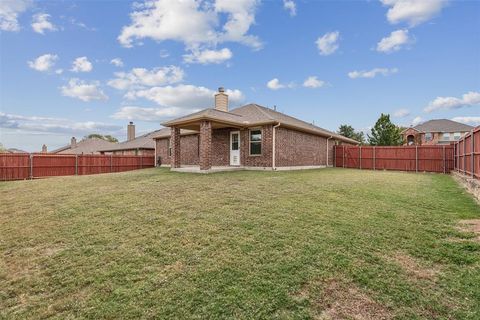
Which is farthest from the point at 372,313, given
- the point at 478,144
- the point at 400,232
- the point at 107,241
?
the point at 478,144

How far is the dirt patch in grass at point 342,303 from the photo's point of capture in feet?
7.86

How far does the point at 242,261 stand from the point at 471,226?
4.13m

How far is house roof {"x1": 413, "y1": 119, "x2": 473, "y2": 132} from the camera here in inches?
1660

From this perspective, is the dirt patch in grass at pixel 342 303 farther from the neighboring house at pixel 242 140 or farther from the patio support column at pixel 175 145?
the patio support column at pixel 175 145

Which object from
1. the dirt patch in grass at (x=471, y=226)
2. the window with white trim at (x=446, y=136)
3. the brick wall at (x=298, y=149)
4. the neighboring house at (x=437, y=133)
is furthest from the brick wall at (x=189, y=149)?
the window with white trim at (x=446, y=136)

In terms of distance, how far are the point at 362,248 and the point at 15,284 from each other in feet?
14.5

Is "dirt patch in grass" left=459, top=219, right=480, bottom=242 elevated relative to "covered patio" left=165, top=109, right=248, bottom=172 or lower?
lower

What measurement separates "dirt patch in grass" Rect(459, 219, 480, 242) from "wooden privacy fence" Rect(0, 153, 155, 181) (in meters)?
20.2

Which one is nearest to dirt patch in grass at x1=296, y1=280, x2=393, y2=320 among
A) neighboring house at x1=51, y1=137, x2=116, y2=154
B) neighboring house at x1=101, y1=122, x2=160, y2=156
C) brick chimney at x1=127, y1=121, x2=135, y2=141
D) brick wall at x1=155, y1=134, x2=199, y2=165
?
brick wall at x1=155, y1=134, x2=199, y2=165

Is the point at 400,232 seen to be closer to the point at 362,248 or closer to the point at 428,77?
the point at 362,248

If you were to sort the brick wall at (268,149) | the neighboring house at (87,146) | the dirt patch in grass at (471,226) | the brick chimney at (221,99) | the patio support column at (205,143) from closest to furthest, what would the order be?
the dirt patch in grass at (471,226)
the patio support column at (205,143)
the brick wall at (268,149)
the brick chimney at (221,99)
the neighboring house at (87,146)

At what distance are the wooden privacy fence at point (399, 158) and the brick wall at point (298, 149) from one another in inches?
82.4

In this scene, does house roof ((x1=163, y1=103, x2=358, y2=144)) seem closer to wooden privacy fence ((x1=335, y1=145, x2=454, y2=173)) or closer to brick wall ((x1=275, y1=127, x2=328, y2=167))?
brick wall ((x1=275, y1=127, x2=328, y2=167))

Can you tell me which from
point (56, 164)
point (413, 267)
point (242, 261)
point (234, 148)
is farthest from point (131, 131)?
point (413, 267)
